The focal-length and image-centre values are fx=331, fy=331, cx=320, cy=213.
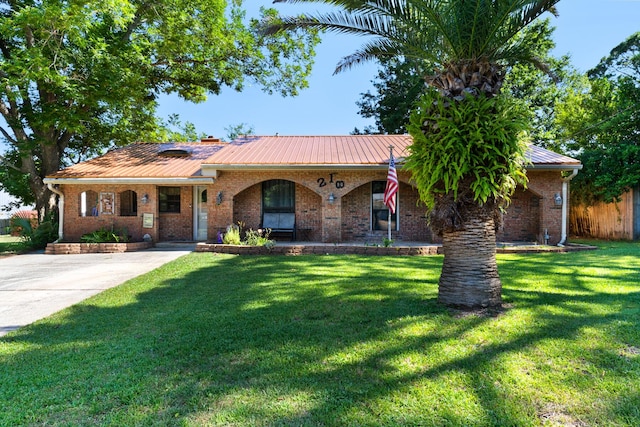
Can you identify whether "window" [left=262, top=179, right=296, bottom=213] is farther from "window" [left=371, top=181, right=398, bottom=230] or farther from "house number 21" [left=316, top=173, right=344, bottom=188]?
"window" [left=371, top=181, right=398, bottom=230]

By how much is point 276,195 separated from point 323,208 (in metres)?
2.25

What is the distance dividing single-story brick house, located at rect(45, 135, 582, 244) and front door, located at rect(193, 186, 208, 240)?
0.14ft

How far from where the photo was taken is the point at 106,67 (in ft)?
39.8

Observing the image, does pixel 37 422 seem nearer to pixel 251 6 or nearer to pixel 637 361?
pixel 637 361

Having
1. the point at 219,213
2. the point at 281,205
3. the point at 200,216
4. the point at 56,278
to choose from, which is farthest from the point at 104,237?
the point at 281,205

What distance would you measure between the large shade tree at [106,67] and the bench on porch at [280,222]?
24.7 feet

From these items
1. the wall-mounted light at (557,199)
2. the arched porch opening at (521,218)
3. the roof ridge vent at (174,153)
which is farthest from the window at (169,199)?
the wall-mounted light at (557,199)

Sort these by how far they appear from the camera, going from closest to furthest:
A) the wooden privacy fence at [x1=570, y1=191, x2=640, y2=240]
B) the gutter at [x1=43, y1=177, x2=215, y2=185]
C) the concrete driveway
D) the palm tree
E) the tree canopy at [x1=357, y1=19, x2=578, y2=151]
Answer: the palm tree
the concrete driveway
the gutter at [x1=43, y1=177, x2=215, y2=185]
the wooden privacy fence at [x1=570, y1=191, x2=640, y2=240]
the tree canopy at [x1=357, y1=19, x2=578, y2=151]

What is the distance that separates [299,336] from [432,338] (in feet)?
4.60

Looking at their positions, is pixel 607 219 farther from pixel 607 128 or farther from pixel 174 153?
pixel 174 153

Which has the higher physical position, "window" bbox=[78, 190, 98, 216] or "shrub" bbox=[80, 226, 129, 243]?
"window" bbox=[78, 190, 98, 216]

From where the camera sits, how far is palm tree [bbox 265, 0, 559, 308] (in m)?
4.12

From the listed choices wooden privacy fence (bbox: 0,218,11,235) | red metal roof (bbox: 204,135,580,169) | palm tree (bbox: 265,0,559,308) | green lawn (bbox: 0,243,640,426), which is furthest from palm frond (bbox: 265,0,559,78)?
wooden privacy fence (bbox: 0,218,11,235)

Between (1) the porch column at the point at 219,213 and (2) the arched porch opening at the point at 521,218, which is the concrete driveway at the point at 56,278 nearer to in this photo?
(1) the porch column at the point at 219,213
